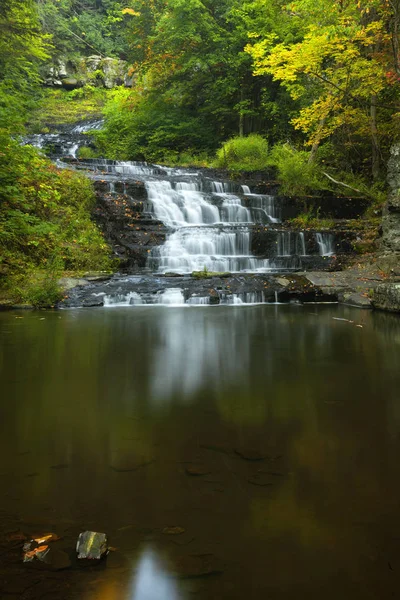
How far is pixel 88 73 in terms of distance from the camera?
34.5 meters

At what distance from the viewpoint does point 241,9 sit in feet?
61.9

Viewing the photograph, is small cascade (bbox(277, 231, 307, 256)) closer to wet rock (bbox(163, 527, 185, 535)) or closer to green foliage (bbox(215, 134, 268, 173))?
green foliage (bbox(215, 134, 268, 173))

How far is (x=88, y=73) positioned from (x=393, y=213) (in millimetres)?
31301

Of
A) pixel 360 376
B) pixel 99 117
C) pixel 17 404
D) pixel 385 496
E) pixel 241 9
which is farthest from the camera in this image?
pixel 99 117

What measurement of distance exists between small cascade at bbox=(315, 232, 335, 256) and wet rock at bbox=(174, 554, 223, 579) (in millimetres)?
11984

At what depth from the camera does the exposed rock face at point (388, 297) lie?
7996 mm

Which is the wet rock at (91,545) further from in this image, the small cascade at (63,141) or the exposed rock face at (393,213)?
the small cascade at (63,141)

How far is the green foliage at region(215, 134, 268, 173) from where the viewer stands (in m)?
17.7

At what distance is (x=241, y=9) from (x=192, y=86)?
4.02 meters

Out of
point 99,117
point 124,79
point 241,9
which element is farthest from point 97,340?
point 124,79

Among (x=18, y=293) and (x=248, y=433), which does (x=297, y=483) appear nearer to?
(x=248, y=433)

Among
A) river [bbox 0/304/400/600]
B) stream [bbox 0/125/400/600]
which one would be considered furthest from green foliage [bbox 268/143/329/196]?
river [bbox 0/304/400/600]

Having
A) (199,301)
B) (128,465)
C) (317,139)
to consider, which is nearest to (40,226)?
(199,301)

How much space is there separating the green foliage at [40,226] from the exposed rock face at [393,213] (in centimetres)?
749
